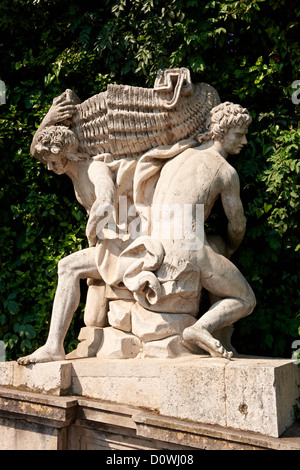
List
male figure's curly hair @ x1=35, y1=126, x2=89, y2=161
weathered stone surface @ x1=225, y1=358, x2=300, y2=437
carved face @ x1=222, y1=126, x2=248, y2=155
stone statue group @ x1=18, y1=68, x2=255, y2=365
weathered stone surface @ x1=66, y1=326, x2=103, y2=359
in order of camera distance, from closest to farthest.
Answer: weathered stone surface @ x1=225, y1=358, x2=300, y2=437 < stone statue group @ x1=18, y1=68, x2=255, y2=365 < weathered stone surface @ x1=66, y1=326, x2=103, y2=359 < carved face @ x1=222, y1=126, x2=248, y2=155 < male figure's curly hair @ x1=35, y1=126, x2=89, y2=161

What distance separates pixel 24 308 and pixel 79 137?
183cm

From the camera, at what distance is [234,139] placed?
3803 millimetres

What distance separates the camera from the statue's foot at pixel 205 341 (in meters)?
3.09

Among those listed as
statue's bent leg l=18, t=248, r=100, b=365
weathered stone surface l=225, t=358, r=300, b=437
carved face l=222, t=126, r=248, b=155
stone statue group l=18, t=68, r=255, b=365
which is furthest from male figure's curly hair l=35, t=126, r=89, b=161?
weathered stone surface l=225, t=358, r=300, b=437

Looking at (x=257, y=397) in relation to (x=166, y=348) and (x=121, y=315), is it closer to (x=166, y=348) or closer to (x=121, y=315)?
(x=166, y=348)

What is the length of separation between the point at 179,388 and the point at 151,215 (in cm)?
141

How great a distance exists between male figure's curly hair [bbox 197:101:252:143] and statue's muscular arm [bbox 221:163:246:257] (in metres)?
0.31

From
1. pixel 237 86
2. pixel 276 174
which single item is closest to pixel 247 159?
pixel 276 174

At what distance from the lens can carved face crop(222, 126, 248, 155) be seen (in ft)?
12.4

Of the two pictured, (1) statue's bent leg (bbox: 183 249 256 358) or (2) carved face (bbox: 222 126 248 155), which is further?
(2) carved face (bbox: 222 126 248 155)

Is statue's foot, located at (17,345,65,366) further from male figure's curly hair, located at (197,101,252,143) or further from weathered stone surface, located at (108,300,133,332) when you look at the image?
male figure's curly hair, located at (197,101,252,143)

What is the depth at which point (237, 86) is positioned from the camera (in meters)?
4.31

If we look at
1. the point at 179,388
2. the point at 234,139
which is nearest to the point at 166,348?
the point at 179,388

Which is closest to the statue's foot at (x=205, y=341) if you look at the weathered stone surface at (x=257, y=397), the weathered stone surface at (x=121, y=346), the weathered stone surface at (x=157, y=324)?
the weathered stone surface at (x=157, y=324)
